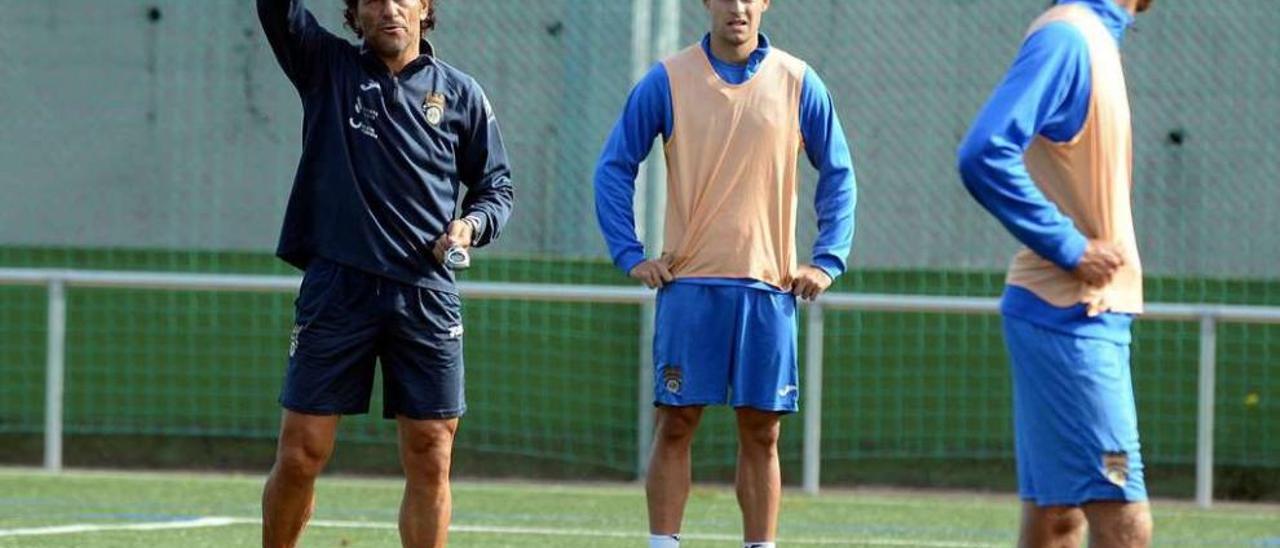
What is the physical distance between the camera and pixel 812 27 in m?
11.8

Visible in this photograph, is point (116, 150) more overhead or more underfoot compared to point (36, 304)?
more overhead

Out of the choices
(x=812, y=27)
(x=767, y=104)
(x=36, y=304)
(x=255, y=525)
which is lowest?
(x=255, y=525)

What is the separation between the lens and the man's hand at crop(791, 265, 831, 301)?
698 cm

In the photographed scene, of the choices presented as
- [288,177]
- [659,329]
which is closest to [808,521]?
[659,329]

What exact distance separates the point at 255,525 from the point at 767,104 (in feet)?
10.7

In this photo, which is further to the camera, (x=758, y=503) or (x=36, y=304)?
(x=36, y=304)

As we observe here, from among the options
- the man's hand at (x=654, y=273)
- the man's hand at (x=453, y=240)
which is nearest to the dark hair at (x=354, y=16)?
the man's hand at (x=453, y=240)

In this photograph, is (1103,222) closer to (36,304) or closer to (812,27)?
(812,27)

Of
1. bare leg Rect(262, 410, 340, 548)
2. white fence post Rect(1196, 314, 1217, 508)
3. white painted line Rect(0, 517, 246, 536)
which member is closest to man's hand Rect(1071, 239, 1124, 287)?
bare leg Rect(262, 410, 340, 548)

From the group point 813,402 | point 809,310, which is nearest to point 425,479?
point 813,402

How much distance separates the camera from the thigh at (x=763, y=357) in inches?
272

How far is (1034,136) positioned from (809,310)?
20.9 feet

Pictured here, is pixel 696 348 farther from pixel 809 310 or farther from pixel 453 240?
pixel 809 310

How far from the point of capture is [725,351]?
6.92 meters
